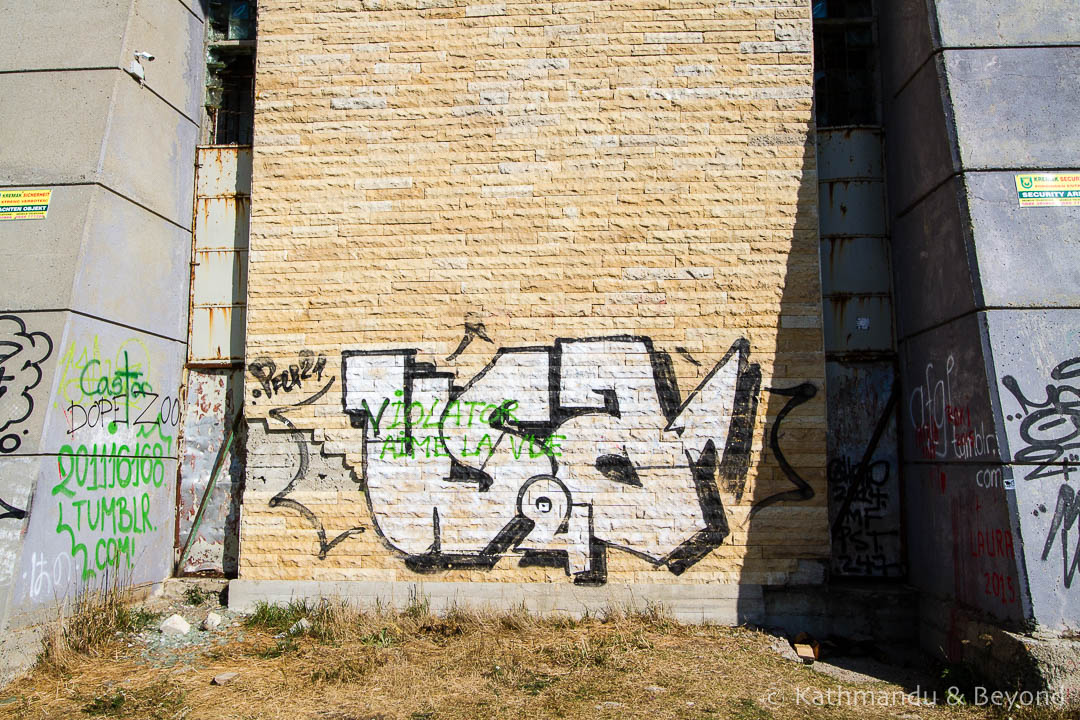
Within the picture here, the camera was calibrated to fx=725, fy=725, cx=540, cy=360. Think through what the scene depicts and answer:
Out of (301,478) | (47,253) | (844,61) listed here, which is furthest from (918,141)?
(47,253)

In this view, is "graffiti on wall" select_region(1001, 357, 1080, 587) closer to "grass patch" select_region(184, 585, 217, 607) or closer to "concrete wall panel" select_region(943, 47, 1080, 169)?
"concrete wall panel" select_region(943, 47, 1080, 169)

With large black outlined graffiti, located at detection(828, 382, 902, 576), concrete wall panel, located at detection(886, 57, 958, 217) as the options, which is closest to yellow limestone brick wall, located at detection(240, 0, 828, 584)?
large black outlined graffiti, located at detection(828, 382, 902, 576)

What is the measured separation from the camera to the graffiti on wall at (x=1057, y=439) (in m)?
5.07

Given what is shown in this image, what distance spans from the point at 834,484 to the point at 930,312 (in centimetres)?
185

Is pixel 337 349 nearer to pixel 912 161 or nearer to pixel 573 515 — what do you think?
pixel 573 515

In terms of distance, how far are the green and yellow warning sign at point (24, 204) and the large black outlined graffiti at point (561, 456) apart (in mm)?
3281

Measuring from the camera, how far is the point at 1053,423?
5246mm

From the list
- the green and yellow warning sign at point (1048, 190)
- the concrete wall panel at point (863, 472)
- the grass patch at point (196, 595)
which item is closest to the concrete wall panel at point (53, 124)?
the grass patch at point (196, 595)

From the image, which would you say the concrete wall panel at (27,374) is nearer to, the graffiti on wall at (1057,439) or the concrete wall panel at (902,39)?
the graffiti on wall at (1057,439)

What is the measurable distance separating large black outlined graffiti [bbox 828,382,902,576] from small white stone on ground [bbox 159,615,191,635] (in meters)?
6.05

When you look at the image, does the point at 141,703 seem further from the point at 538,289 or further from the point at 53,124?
the point at 53,124

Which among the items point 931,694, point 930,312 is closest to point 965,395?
point 930,312

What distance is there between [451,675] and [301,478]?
2547 millimetres

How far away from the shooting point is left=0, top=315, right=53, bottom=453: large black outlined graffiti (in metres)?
5.82
